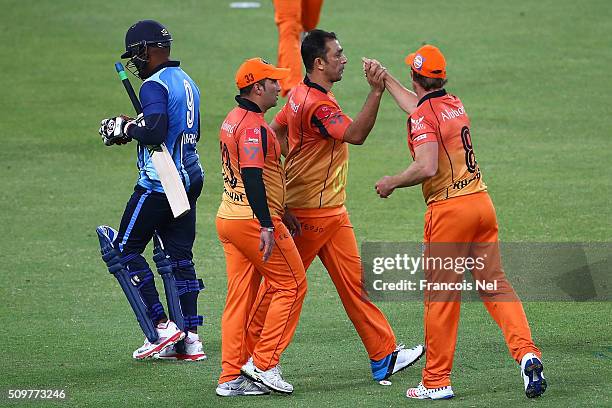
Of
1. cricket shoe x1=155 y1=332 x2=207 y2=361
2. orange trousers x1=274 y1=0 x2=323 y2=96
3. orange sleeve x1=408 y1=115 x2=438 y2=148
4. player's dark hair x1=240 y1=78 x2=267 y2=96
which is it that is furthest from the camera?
orange trousers x1=274 y1=0 x2=323 y2=96

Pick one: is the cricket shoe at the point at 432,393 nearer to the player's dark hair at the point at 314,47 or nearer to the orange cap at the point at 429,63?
the orange cap at the point at 429,63

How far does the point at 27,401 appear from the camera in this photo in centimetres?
777

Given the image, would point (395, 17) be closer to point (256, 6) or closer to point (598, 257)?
point (256, 6)

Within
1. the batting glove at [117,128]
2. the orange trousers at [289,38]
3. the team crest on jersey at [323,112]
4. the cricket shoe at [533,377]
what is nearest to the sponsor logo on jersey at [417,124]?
the team crest on jersey at [323,112]

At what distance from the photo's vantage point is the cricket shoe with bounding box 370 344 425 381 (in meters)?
8.26

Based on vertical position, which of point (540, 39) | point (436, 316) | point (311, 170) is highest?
point (540, 39)

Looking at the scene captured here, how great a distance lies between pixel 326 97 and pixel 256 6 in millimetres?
15154

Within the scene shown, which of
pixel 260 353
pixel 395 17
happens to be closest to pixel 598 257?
pixel 260 353

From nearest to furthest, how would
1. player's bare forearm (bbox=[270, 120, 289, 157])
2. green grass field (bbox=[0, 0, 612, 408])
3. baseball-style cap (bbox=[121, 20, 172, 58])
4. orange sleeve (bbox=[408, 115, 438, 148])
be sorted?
orange sleeve (bbox=[408, 115, 438, 148]) → green grass field (bbox=[0, 0, 612, 408]) → player's bare forearm (bbox=[270, 120, 289, 157]) → baseball-style cap (bbox=[121, 20, 172, 58])

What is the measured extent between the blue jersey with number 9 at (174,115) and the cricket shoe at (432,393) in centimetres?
234

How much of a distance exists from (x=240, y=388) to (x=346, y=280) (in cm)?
105

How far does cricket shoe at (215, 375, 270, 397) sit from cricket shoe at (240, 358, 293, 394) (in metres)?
0.05

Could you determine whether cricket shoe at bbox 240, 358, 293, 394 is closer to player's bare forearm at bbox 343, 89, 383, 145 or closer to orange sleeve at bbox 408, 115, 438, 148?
player's bare forearm at bbox 343, 89, 383, 145

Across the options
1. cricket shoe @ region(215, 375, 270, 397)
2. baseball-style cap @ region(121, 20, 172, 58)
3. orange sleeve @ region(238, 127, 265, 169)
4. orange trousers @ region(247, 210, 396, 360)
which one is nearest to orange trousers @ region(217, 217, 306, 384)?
cricket shoe @ region(215, 375, 270, 397)
